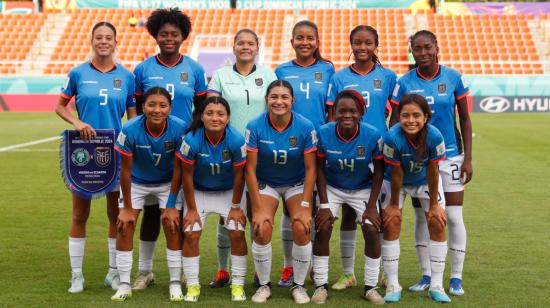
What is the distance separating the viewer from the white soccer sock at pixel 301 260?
18.7ft

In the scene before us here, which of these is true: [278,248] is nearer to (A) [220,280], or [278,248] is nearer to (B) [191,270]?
(A) [220,280]

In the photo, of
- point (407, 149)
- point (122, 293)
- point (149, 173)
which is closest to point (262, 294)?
point (122, 293)

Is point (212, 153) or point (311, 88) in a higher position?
point (311, 88)

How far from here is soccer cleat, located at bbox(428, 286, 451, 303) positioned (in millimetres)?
5574

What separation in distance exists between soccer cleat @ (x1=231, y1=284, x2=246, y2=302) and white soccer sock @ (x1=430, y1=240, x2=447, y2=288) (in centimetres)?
133

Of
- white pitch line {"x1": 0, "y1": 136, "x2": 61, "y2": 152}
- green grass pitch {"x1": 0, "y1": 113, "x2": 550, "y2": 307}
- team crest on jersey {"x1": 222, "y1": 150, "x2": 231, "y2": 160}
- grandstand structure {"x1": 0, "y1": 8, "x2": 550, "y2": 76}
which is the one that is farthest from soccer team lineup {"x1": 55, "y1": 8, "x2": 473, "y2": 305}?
grandstand structure {"x1": 0, "y1": 8, "x2": 550, "y2": 76}

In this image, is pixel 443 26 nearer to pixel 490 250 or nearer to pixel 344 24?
pixel 344 24

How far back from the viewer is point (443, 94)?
5848 mm

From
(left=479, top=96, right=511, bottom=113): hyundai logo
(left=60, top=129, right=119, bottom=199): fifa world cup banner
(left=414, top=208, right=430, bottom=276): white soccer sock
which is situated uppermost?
(left=479, top=96, right=511, bottom=113): hyundai logo

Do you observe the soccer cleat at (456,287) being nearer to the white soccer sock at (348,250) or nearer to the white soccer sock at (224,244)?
the white soccer sock at (348,250)

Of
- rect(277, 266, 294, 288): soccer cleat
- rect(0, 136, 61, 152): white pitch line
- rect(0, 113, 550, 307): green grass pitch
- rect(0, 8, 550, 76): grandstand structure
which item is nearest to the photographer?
rect(0, 113, 550, 307): green grass pitch

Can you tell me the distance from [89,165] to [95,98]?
1.67 ft

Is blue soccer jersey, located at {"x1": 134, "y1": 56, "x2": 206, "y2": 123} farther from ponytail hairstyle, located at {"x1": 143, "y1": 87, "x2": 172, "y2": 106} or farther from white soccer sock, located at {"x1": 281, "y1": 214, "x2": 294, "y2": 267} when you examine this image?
white soccer sock, located at {"x1": 281, "y1": 214, "x2": 294, "y2": 267}

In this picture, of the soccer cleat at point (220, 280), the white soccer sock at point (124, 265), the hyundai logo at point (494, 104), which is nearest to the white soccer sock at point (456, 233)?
the soccer cleat at point (220, 280)
